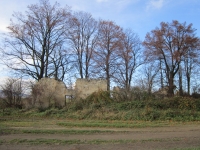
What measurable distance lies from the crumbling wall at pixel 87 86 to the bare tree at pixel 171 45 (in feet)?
47.6

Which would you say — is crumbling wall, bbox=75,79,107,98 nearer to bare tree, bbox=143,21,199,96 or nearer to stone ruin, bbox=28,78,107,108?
stone ruin, bbox=28,78,107,108

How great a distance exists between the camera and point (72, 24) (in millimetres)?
35750

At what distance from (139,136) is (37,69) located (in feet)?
75.2

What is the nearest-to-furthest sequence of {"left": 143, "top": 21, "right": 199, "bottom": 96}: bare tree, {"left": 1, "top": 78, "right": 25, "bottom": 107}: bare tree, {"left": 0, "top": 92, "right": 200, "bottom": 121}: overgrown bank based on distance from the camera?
{"left": 0, "top": 92, "right": 200, "bottom": 121}: overgrown bank, {"left": 1, "top": 78, "right": 25, "bottom": 107}: bare tree, {"left": 143, "top": 21, "right": 199, "bottom": 96}: bare tree

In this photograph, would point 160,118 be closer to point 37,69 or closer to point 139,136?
point 139,136

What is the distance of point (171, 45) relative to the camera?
37625 millimetres

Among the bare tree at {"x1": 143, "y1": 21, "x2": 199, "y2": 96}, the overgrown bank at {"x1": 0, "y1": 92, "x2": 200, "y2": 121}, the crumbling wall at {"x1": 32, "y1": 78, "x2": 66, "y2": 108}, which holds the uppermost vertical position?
the bare tree at {"x1": 143, "y1": 21, "x2": 199, "y2": 96}

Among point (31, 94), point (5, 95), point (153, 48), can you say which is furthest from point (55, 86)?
point (153, 48)

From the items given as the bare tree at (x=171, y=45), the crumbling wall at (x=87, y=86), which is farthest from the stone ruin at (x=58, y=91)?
the bare tree at (x=171, y=45)

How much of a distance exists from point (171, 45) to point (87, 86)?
1794 cm

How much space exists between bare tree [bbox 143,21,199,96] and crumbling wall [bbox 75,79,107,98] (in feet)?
47.6

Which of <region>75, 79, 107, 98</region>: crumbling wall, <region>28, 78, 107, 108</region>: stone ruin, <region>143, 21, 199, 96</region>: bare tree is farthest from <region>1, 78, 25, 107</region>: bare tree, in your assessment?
<region>143, 21, 199, 96</region>: bare tree

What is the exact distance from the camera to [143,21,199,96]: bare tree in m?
37.0

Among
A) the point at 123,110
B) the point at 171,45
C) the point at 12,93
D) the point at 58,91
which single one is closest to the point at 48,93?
the point at 58,91
